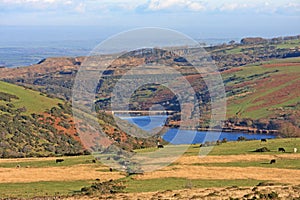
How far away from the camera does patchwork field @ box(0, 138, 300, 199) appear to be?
29.7 metres

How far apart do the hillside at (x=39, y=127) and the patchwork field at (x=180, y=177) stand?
20997 mm

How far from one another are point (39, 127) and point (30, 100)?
13.5 m

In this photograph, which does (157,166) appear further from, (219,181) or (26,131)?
(26,131)

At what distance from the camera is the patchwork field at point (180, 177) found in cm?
2972

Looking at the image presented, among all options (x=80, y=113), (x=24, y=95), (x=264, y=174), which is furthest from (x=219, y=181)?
(x=24, y=95)

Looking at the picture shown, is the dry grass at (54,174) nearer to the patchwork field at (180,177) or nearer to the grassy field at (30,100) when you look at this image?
the patchwork field at (180,177)

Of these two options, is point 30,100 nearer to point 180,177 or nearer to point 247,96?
point 180,177

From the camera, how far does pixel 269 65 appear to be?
18412 centimetres

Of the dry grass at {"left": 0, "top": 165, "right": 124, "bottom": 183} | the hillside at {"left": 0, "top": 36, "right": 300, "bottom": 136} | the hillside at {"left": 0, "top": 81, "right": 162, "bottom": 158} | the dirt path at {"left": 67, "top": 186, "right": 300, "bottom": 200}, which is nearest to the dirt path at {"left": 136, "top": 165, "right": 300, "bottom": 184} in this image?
the dry grass at {"left": 0, "top": 165, "right": 124, "bottom": 183}

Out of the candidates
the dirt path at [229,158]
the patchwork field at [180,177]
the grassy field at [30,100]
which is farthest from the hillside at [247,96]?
the patchwork field at [180,177]

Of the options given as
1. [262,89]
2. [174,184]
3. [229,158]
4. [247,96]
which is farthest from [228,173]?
[262,89]

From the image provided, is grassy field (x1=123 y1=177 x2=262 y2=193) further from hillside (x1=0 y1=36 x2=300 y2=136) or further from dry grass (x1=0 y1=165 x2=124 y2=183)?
hillside (x1=0 y1=36 x2=300 y2=136)

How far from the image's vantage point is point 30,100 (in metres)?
92.0

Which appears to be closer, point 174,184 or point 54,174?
point 174,184
